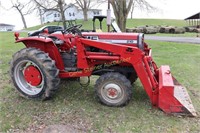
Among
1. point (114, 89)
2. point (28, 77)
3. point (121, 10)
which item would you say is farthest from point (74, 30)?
point (121, 10)

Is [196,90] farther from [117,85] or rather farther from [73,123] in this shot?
[73,123]

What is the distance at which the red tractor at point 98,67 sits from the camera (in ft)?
13.0

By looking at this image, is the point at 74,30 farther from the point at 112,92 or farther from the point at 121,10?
the point at 121,10

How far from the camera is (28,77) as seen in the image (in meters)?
4.47

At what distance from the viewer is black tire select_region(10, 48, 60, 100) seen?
4184 millimetres

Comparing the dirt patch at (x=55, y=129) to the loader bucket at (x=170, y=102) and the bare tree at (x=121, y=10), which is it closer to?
the loader bucket at (x=170, y=102)

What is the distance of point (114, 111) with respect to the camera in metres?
4.01

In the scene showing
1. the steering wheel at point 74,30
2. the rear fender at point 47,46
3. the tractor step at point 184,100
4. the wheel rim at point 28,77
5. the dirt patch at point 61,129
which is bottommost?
the dirt patch at point 61,129

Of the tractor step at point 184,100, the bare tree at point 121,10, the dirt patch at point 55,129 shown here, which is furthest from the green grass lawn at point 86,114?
the bare tree at point 121,10

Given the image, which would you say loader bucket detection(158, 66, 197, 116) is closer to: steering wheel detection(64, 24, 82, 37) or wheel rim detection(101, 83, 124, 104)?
wheel rim detection(101, 83, 124, 104)

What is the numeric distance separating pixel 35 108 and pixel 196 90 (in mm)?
3417

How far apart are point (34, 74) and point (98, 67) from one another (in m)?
1.20

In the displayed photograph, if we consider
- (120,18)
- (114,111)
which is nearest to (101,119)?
(114,111)

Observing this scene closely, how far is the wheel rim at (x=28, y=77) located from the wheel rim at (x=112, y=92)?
3.75 feet
